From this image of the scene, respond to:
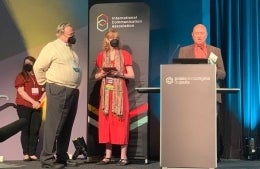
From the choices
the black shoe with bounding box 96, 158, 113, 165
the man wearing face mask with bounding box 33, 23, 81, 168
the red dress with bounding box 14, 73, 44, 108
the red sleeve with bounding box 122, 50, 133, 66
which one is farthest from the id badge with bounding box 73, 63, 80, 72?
the red dress with bounding box 14, 73, 44, 108

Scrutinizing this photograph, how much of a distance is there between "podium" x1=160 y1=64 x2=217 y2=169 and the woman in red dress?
4.66ft

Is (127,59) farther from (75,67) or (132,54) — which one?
(75,67)

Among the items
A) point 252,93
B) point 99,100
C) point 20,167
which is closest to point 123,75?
point 99,100

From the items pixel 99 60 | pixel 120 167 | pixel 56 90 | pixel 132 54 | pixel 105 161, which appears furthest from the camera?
pixel 132 54

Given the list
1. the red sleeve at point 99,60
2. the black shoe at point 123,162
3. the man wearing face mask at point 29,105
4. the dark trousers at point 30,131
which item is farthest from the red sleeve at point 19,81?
the black shoe at point 123,162

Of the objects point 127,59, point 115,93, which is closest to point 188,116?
point 115,93

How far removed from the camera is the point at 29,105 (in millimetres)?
5359

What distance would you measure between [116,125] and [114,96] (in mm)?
327

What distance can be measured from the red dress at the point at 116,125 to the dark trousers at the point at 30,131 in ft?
3.26

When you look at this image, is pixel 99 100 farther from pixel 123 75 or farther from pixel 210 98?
pixel 210 98

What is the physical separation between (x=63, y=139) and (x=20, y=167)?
635 millimetres

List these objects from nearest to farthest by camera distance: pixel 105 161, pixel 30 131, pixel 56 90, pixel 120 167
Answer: pixel 56 90 < pixel 120 167 < pixel 105 161 < pixel 30 131

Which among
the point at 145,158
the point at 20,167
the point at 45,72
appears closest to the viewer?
the point at 45,72

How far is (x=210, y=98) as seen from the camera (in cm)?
334
